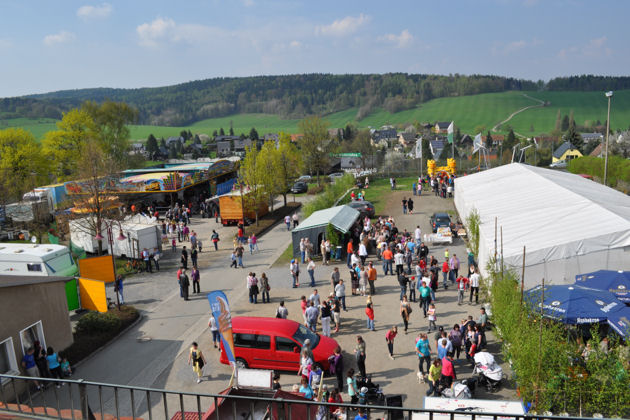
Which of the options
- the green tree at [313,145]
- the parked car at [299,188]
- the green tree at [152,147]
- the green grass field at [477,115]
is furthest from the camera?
the green grass field at [477,115]

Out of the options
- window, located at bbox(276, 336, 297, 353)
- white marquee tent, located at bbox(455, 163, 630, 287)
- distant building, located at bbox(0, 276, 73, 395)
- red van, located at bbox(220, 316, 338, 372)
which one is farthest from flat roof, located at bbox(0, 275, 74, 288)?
white marquee tent, located at bbox(455, 163, 630, 287)

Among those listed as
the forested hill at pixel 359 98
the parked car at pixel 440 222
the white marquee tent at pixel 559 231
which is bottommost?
the parked car at pixel 440 222

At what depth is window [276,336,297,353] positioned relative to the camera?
1273 cm

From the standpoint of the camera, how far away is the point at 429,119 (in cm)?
14200

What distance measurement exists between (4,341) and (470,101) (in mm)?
156756

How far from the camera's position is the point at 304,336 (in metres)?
13.1

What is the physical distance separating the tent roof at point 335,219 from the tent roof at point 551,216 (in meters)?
6.57

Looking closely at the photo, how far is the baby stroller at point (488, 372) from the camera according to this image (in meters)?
11.2

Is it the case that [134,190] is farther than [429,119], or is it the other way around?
[429,119]

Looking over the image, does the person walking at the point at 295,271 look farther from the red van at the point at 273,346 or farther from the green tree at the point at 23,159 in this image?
the green tree at the point at 23,159

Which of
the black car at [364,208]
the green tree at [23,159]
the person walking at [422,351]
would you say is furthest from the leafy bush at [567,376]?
the green tree at [23,159]

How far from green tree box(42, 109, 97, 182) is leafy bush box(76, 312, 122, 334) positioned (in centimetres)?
3706

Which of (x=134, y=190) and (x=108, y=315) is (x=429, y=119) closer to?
(x=134, y=190)

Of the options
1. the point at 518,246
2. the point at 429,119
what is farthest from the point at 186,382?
the point at 429,119
